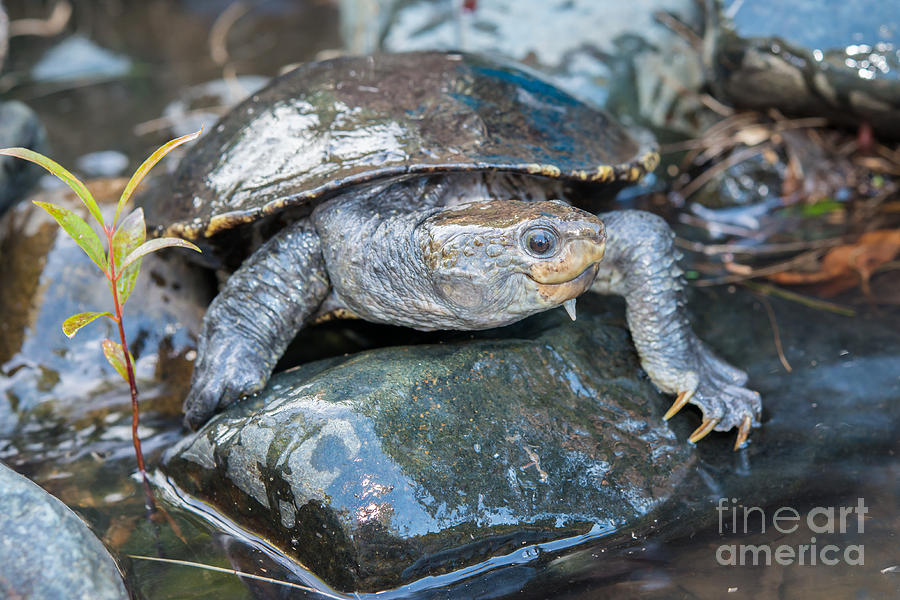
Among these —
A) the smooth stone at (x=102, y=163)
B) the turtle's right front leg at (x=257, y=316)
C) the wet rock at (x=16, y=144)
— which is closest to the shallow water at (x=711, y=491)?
the turtle's right front leg at (x=257, y=316)

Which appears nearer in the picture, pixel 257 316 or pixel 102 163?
pixel 257 316

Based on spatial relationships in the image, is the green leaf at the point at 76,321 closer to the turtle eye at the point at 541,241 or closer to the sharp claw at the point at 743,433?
the turtle eye at the point at 541,241

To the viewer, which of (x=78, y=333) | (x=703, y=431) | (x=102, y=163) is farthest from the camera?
(x=102, y=163)

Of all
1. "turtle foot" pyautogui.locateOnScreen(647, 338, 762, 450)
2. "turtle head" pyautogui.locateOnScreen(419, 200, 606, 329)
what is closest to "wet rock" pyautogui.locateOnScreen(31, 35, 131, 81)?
"turtle head" pyautogui.locateOnScreen(419, 200, 606, 329)

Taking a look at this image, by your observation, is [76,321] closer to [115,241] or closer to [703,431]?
[115,241]

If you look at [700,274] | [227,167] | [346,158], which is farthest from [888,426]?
[227,167]

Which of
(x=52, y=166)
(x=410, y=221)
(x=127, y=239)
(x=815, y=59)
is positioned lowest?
(x=815, y=59)

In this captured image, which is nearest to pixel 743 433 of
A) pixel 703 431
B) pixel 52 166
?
pixel 703 431

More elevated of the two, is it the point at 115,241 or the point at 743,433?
the point at 115,241
